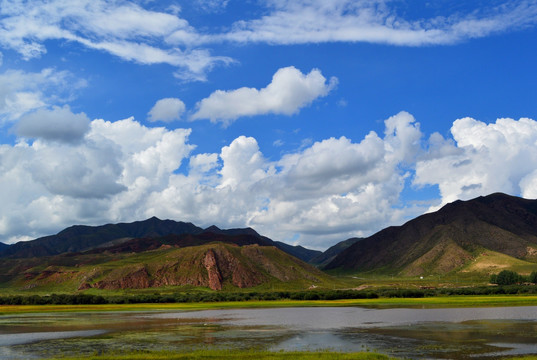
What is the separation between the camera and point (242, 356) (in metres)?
46.4

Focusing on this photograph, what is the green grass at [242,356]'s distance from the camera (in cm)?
4488

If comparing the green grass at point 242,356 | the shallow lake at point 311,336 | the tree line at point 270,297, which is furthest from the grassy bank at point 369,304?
the green grass at point 242,356

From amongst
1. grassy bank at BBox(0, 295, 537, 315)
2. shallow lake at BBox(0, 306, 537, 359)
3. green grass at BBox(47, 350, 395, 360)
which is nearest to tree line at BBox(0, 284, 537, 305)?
grassy bank at BBox(0, 295, 537, 315)

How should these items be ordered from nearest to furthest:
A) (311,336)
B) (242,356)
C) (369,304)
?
(242,356) < (311,336) < (369,304)

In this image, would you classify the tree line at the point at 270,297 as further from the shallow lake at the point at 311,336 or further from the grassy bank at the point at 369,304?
the shallow lake at the point at 311,336

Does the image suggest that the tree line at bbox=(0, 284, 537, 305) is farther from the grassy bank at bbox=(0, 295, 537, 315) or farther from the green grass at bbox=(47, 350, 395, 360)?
the green grass at bbox=(47, 350, 395, 360)

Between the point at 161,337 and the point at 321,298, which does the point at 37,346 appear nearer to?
the point at 161,337

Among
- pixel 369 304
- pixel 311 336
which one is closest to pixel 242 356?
pixel 311 336

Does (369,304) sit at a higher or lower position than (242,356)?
lower

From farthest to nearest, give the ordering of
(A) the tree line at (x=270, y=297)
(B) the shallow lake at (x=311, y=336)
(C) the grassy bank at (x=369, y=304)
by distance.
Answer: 1. (A) the tree line at (x=270, y=297)
2. (C) the grassy bank at (x=369, y=304)
3. (B) the shallow lake at (x=311, y=336)

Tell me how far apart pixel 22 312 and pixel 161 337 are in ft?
265

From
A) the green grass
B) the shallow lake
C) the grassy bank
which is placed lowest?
the grassy bank

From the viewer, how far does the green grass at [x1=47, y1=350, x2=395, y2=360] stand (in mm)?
44875

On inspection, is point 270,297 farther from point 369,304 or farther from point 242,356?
point 242,356
